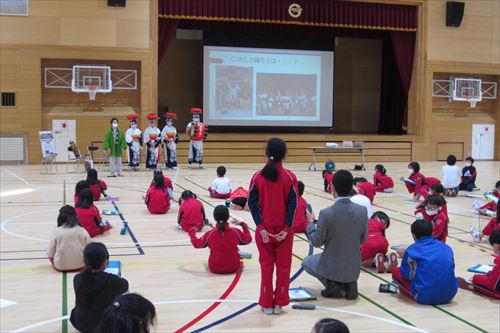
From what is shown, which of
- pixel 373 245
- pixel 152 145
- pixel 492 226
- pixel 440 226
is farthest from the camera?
pixel 152 145

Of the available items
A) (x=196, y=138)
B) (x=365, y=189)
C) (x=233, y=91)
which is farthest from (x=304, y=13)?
(x=365, y=189)

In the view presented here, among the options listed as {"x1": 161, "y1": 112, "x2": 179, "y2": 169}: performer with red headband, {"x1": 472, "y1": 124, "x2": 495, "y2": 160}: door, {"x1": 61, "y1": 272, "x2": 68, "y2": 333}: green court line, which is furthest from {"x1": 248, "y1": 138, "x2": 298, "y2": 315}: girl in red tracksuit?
{"x1": 472, "y1": 124, "x2": 495, "y2": 160}: door

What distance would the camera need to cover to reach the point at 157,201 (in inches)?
411

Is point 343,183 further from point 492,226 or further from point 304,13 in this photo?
point 304,13

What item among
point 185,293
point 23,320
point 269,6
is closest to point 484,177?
point 269,6

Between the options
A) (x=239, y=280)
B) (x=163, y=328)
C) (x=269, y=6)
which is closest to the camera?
(x=163, y=328)

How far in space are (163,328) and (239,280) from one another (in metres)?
1.62

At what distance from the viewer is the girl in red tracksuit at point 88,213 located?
781cm

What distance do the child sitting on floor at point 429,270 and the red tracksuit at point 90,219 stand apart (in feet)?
14.8

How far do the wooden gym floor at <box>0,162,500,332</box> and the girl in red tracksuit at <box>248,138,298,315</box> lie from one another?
0.89ft

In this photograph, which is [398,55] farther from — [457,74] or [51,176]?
[51,176]

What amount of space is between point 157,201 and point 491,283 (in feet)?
20.9

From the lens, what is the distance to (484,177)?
18266mm

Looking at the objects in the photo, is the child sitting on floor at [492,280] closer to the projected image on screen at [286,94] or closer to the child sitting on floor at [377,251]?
the child sitting on floor at [377,251]
